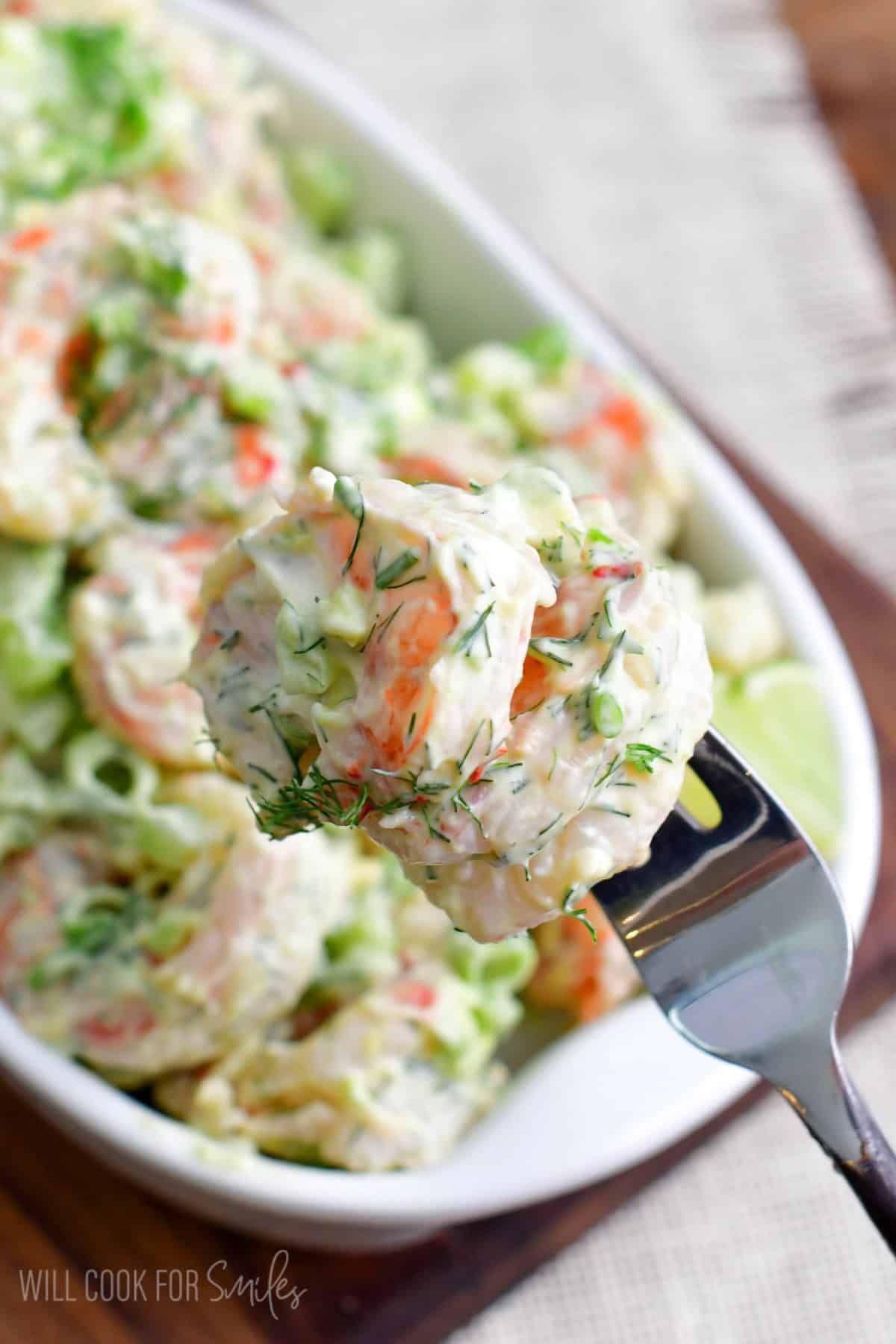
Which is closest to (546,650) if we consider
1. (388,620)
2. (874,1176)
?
(388,620)

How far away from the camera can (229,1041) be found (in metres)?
1.95

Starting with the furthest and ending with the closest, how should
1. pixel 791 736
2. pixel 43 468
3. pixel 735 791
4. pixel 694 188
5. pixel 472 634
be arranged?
pixel 694 188
pixel 791 736
pixel 43 468
pixel 735 791
pixel 472 634

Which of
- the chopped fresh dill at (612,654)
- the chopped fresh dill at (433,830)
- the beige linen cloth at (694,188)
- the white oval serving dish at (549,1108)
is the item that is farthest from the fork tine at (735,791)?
the beige linen cloth at (694,188)

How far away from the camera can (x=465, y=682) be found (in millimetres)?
1198

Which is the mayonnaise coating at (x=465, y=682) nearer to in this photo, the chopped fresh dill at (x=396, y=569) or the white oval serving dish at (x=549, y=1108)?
the chopped fresh dill at (x=396, y=569)

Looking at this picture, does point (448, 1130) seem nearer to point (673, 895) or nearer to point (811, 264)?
point (673, 895)

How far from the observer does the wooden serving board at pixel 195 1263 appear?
6.42 feet

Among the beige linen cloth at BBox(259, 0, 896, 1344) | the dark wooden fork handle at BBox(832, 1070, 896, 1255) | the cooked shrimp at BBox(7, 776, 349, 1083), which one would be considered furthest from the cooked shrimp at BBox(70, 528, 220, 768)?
the beige linen cloth at BBox(259, 0, 896, 1344)

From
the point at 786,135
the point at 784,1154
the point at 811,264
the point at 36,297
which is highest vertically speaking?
the point at 36,297

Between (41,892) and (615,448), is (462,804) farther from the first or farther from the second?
(615,448)

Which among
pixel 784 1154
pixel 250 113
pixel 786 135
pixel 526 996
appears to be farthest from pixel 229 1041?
pixel 786 135

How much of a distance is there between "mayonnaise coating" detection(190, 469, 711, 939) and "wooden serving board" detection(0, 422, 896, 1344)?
93 cm

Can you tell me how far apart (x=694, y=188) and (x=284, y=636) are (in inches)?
113

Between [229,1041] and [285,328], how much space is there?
3.99 feet
